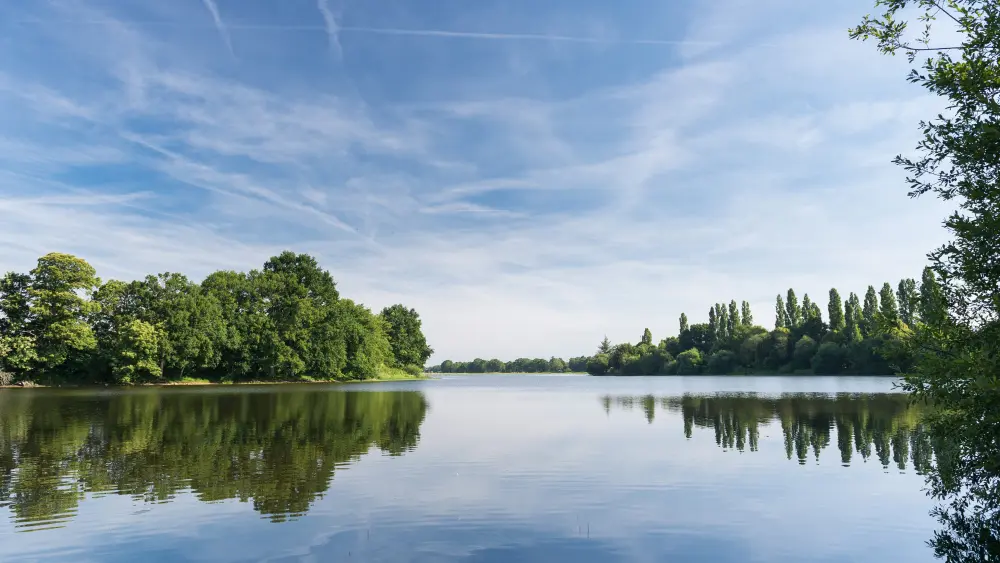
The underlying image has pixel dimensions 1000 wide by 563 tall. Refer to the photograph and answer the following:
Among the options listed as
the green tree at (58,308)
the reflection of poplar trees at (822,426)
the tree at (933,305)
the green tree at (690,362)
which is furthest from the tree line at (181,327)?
the green tree at (690,362)

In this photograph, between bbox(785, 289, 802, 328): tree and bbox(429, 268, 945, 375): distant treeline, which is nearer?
bbox(429, 268, 945, 375): distant treeline

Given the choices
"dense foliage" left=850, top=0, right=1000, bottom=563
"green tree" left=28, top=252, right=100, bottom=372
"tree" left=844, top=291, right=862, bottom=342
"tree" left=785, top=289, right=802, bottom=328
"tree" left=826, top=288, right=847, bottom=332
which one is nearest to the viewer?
"dense foliage" left=850, top=0, right=1000, bottom=563

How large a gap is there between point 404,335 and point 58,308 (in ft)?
315

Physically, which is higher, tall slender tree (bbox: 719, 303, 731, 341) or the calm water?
tall slender tree (bbox: 719, 303, 731, 341)

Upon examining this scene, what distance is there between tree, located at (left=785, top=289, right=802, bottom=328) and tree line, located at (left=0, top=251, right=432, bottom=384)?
11661cm

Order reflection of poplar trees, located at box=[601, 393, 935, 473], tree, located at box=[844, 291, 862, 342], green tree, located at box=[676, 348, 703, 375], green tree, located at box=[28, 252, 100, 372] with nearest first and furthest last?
reflection of poplar trees, located at box=[601, 393, 935, 473]
green tree, located at box=[28, 252, 100, 372]
tree, located at box=[844, 291, 862, 342]
green tree, located at box=[676, 348, 703, 375]

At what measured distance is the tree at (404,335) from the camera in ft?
550

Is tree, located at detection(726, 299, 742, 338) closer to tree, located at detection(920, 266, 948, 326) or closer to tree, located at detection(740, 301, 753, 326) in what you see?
tree, located at detection(740, 301, 753, 326)

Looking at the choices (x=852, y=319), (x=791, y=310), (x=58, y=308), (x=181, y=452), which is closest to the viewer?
(x=181, y=452)

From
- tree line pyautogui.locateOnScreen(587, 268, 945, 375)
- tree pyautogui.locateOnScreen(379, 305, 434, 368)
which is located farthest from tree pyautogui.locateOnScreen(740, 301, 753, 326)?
tree pyautogui.locateOnScreen(379, 305, 434, 368)

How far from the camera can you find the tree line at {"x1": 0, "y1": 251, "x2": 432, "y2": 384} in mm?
78500

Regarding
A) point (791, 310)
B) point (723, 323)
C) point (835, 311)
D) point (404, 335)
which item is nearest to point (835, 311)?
point (835, 311)

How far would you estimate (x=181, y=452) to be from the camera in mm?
22922

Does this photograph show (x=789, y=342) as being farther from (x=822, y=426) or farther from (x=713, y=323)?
(x=822, y=426)
